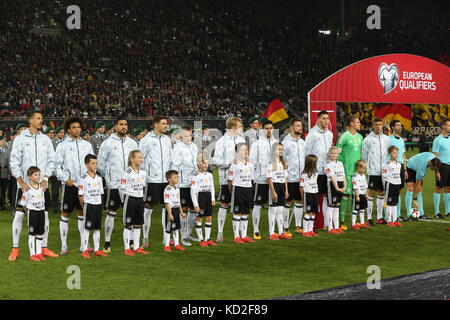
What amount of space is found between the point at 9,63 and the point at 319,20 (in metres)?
29.1

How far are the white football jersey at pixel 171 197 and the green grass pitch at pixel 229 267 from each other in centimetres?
81

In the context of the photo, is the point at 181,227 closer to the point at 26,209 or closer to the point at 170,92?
the point at 26,209


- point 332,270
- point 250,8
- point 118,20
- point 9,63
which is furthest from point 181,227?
point 250,8

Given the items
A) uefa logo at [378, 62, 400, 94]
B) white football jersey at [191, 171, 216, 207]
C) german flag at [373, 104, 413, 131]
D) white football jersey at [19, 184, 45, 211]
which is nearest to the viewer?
white football jersey at [19, 184, 45, 211]

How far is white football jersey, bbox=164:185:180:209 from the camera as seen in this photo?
429 inches

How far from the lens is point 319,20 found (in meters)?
55.9

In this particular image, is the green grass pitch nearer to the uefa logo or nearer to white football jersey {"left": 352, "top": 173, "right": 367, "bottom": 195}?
white football jersey {"left": 352, "top": 173, "right": 367, "bottom": 195}

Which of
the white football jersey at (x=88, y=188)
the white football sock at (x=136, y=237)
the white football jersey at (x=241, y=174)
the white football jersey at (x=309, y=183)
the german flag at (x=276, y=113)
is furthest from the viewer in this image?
the german flag at (x=276, y=113)

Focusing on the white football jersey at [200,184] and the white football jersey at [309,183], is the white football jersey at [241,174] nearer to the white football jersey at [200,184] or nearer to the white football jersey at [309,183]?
the white football jersey at [200,184]

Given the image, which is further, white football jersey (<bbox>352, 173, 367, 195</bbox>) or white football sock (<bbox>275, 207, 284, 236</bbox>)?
white football jersey (<bbox>352, 173, 367, 195</bbox>)

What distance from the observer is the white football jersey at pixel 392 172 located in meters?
13.9

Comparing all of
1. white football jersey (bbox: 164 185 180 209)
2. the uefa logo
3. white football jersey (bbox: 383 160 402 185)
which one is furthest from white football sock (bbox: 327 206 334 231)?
the uefa logo

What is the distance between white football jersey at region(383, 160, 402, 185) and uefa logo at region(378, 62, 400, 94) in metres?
2.45

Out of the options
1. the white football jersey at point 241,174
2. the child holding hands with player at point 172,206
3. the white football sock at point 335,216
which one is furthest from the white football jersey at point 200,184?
the white football sock at point 335,216
